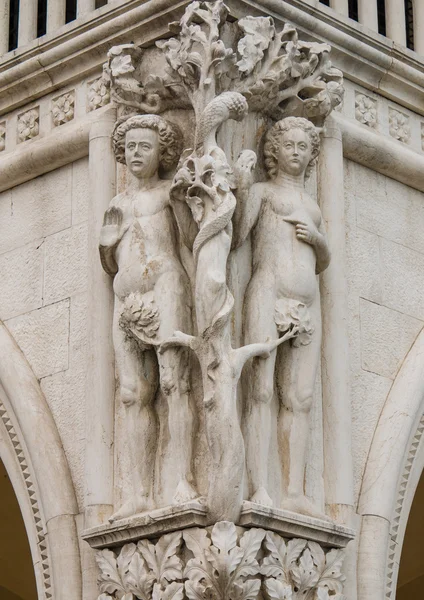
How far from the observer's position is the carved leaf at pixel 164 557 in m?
10.1

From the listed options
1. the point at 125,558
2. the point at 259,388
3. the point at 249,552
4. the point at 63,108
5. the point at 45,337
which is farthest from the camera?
the point at 63,108

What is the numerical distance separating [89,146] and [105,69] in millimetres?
593

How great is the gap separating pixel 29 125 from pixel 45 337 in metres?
1.47

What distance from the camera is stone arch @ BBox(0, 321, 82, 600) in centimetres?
1095

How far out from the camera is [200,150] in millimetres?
10703

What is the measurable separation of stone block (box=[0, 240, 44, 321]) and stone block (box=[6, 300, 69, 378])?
3.2 inches

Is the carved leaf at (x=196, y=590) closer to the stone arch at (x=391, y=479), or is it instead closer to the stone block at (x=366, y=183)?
the stone arch at (x=391, y=479)

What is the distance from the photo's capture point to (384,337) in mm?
11664

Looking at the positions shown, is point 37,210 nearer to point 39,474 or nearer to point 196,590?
point 39,474

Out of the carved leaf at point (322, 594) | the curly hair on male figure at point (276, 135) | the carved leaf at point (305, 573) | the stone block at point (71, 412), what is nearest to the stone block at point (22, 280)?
the stone block at point (71, 412)

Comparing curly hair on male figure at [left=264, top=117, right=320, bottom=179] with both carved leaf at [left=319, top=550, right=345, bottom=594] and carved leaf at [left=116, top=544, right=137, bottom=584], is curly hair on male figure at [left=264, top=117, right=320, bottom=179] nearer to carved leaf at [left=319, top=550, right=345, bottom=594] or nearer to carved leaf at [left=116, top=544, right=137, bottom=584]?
carved leaf at [left=319, top=550, right=345, bottom=594]

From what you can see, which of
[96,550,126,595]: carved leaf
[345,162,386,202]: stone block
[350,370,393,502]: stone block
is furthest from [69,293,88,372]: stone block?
[345,162,386,202]: stone block

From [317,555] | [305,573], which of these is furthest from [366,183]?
[305,573]

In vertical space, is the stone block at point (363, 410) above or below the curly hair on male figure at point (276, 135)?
below
